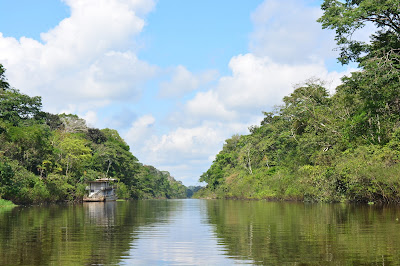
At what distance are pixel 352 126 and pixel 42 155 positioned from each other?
39.3 meters

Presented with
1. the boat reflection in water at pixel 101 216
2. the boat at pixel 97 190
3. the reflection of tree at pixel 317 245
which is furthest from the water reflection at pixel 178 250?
the boat at pixel 97 190

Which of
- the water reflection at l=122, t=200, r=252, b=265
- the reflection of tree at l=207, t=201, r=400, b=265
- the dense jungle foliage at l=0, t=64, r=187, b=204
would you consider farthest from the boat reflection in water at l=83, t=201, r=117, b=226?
the dense jungle foliage at l=0, t=64, r=187, b=204

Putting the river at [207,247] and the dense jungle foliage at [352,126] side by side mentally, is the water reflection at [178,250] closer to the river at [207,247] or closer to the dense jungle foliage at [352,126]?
the river at [207,247]

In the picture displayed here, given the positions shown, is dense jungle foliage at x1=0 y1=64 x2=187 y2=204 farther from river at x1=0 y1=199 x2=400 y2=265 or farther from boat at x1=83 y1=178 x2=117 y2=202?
river at x1=0 y1=199 x2=400 y2=265

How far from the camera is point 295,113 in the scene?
189ft

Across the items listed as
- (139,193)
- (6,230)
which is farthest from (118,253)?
(139,193)

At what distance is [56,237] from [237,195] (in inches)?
2989

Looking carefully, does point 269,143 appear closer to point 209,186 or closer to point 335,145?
point 335,145

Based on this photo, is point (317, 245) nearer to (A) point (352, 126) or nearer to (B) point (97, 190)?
(A) point (352, 126)

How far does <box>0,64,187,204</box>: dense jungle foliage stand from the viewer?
4741 centimetres

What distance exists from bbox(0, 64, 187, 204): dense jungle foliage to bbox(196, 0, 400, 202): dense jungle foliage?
31197mm

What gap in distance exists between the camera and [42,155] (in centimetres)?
5600

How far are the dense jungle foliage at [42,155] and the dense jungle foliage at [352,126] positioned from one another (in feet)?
102

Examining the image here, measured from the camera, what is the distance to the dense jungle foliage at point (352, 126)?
103ft
